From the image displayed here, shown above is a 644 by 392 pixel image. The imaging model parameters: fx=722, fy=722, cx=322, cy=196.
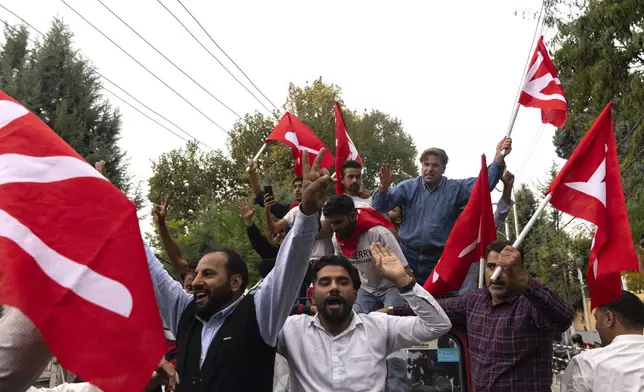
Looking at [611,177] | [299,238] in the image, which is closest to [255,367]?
[299,238]

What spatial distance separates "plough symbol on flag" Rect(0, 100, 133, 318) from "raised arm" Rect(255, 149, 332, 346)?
3.71 ft

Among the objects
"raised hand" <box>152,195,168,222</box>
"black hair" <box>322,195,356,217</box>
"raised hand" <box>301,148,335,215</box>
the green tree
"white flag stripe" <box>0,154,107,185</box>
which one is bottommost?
"white flag stripe" <box>0,154,107,185</box>

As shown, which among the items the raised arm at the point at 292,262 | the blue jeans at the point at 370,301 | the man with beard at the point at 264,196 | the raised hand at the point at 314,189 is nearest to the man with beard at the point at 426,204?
the blue jeans at the point at 370,301

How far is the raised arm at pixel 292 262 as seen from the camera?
11.1 feet

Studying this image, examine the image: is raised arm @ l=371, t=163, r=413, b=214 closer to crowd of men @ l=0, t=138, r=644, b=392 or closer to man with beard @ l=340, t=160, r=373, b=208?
man with beard @ l=340, t=160, r=373, b=208

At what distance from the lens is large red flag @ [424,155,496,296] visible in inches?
213

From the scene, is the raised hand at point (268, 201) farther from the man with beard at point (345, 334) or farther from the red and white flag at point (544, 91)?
the man with beard at point (345, 334)

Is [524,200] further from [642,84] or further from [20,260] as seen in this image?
[20,260]

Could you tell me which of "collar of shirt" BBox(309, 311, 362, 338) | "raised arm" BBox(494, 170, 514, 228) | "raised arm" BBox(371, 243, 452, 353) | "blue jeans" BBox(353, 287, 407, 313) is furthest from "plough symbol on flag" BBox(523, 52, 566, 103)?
"collar of shirt" BBox(309, 311, 362, 338)

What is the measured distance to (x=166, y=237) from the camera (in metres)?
5.54

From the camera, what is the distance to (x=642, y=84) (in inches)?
393

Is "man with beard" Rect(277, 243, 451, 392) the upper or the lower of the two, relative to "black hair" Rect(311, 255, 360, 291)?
lower

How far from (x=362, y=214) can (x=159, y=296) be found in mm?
2339

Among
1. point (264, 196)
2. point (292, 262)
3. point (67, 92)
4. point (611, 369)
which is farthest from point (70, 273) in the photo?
point (67, 92)
